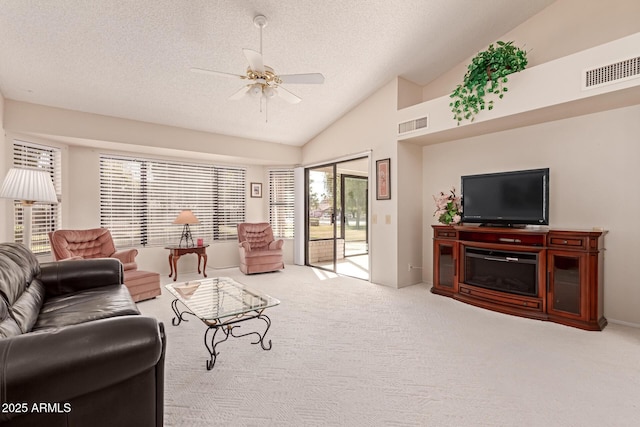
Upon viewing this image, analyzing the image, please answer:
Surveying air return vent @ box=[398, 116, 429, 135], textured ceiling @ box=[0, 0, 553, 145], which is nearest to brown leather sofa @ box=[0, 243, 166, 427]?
textured ceiling @ box=[0, 0, 553, 145]

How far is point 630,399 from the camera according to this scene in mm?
1945

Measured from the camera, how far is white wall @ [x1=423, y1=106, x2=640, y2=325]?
315cm

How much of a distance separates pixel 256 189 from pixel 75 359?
228 inches

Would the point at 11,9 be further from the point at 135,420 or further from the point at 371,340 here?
the point at 371,340

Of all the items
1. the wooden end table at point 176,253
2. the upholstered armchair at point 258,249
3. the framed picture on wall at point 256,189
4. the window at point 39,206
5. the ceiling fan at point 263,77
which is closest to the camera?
the ceiling fan at point 263,77

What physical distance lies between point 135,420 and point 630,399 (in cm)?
290

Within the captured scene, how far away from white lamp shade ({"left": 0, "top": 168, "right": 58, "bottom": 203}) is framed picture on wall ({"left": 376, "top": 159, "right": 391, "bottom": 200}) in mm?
4141

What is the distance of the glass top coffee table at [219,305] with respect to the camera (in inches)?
94.0

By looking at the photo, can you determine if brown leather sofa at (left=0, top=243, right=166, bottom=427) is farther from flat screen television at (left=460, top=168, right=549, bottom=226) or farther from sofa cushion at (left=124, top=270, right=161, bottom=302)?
flat screen television at (left=460, top=168, right=549, bottom=226)

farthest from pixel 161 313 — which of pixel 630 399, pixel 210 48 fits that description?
pixel 630 399

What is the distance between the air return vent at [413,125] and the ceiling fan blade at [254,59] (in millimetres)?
2480

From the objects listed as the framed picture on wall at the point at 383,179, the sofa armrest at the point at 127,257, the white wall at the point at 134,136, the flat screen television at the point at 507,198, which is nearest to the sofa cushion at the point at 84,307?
the sofa armrest at the point at 127,257

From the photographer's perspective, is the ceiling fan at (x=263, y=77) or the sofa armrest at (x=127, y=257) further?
the sofa armrest at (x=127, y=257)

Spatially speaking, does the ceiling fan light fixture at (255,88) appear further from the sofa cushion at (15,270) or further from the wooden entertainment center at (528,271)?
the wooden entertainment center at (528,271)
